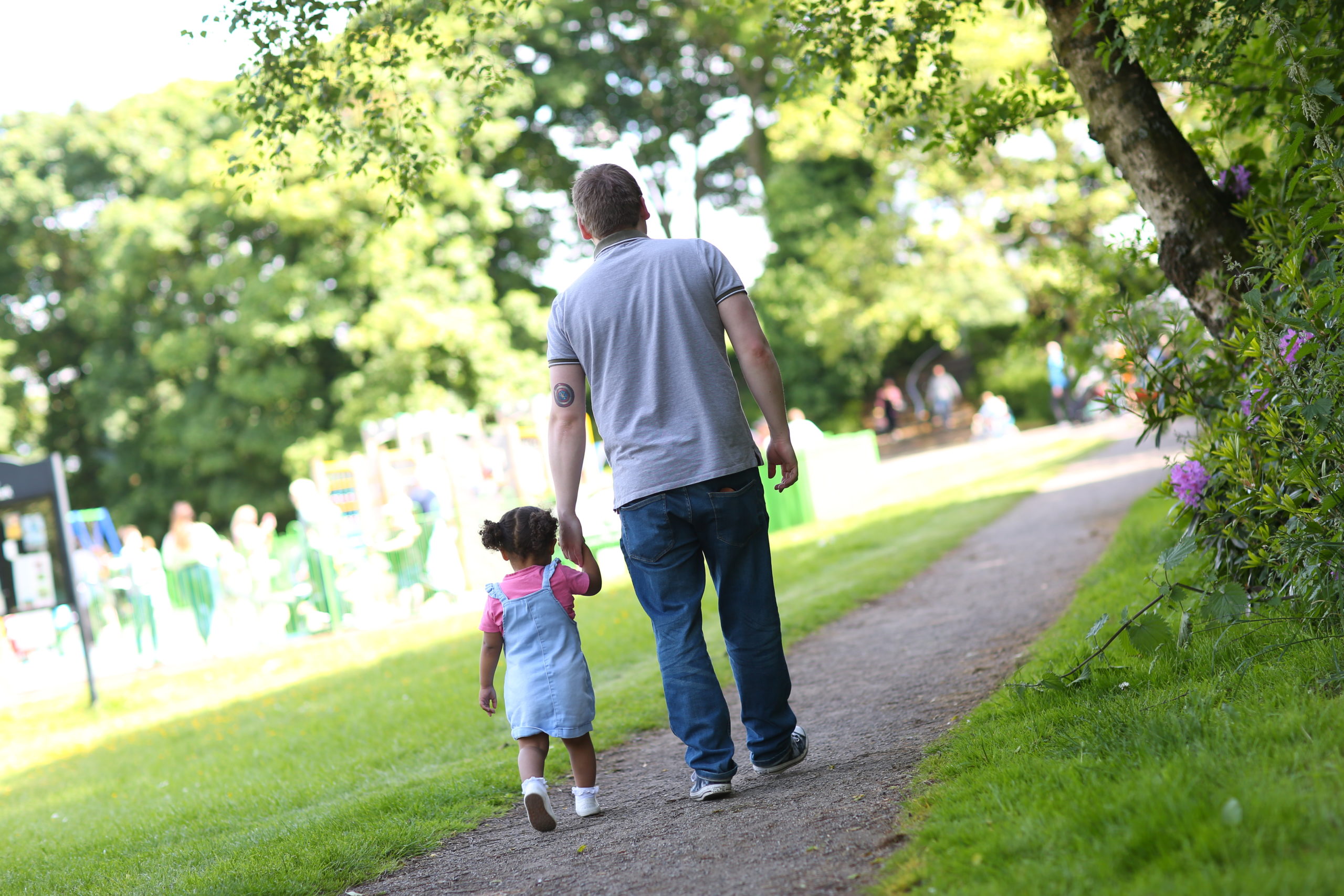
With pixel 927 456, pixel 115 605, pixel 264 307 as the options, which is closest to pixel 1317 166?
pixel 115 605

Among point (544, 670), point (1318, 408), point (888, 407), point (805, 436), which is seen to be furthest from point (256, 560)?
point (888, 407)

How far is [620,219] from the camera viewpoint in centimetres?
404

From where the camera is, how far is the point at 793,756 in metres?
4.18

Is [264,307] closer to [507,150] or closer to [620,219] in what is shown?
[507,150]

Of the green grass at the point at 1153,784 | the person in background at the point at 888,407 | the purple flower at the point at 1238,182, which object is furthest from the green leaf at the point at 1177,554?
the person in background at the point at 888,407

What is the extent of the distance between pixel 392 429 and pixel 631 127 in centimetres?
2023

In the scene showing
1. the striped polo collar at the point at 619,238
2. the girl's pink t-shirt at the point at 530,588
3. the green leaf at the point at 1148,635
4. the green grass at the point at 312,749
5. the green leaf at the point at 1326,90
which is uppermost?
the striped polo collar at the point at 619,238

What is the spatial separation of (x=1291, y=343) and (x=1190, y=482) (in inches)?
45.6

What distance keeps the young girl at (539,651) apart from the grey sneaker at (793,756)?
2.06 ft

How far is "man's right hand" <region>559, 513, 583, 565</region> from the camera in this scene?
3971 millimetres

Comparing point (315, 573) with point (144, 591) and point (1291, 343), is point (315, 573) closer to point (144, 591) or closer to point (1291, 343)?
point (144, 591)

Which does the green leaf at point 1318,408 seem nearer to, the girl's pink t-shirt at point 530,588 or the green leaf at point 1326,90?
the green leaf at point 1326,90

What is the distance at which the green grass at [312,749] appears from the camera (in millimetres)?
4551

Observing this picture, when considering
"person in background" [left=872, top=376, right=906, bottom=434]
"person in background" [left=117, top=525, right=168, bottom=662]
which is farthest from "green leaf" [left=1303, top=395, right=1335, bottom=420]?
"person in background" [left=872, top=376, right=906, bottom=434]
